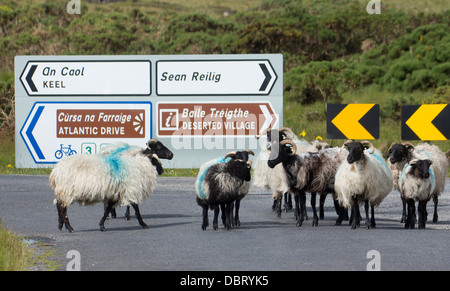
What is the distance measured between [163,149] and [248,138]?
10066 mm

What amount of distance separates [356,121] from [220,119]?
9432 millimetres

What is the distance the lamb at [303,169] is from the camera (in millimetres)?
14766

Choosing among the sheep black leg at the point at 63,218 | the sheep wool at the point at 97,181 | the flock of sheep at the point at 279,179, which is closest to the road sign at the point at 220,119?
the flock of sheep at the point at 279,179

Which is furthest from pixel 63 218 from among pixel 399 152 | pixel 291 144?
pixel 399 152

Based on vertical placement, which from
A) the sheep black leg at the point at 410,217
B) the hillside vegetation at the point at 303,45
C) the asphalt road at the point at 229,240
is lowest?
the asphalt road at the point at 229,240

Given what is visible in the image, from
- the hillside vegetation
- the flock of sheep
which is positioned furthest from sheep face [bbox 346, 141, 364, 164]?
the hillside vegetation

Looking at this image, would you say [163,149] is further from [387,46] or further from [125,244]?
[387,46]

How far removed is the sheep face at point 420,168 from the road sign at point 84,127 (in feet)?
45.1

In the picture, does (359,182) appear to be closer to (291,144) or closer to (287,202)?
(291,144)

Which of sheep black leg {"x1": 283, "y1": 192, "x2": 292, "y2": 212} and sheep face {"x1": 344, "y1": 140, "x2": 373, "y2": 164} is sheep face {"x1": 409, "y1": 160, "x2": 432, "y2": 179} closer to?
sheep face {"x1": 344, "y1": 140, "x2": 373, "y2": 164}

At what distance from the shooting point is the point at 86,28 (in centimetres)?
5250

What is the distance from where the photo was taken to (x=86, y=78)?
27.4 m

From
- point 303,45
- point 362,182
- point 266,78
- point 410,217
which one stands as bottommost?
point 410,217

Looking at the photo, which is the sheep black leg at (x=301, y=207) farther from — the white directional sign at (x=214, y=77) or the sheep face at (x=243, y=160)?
the white directional sign at (x=214, y=77)
